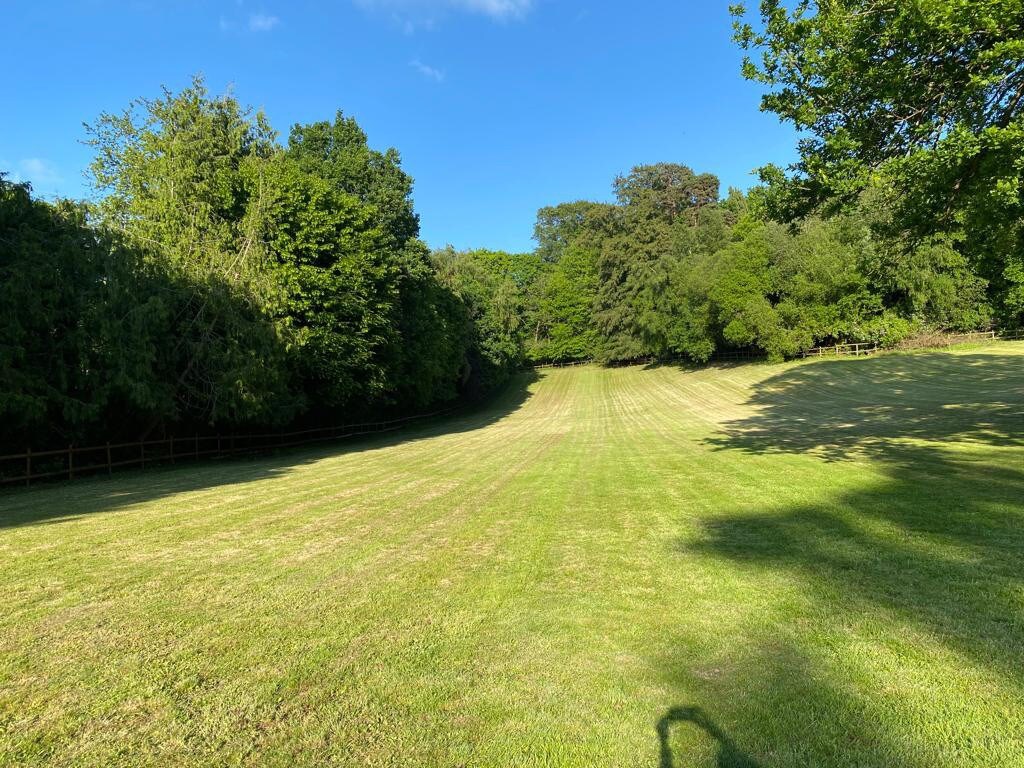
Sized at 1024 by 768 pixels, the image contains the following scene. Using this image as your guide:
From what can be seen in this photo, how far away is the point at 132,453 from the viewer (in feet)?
62.7

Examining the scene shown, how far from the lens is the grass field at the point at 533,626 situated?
3.03m

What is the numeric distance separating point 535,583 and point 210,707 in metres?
3.03

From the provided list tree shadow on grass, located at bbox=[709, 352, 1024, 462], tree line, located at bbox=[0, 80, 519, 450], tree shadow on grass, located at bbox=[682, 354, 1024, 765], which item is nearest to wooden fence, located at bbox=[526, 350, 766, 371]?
tree shadow on grass, located at bbox=[709, 352, 1024, 462]

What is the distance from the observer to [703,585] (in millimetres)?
Result: 5344

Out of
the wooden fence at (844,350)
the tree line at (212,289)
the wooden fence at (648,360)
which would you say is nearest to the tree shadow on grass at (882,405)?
the wooden fence at (844,350)

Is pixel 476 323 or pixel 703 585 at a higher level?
pixel 476 323

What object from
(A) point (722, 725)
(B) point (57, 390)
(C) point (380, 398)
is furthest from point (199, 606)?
(C) point (380, 398)

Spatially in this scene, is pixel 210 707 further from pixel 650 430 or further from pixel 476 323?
pixel 476 323

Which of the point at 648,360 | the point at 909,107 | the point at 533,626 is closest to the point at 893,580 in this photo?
the point at 533,626

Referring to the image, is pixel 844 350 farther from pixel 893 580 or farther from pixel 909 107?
pixel 893 580

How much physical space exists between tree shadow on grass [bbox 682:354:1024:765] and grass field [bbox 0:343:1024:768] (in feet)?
0.09

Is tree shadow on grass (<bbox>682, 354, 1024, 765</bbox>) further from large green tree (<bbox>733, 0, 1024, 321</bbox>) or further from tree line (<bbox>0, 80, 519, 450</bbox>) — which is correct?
tree line (<bbox>0, 80, 519, 450</bbox>)

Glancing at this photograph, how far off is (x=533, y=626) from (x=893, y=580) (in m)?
3.36

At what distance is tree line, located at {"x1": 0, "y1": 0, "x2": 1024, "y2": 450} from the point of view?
1046cm
